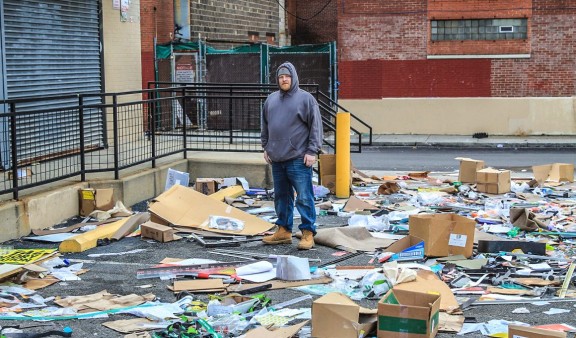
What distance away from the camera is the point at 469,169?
1450 cm

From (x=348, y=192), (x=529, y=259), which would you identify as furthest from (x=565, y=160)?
(x=529, y=259)

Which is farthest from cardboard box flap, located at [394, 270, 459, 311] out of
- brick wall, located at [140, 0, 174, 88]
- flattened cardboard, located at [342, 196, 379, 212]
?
brick wall, located at [140, 0, 174, 88]

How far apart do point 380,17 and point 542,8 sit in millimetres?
4791

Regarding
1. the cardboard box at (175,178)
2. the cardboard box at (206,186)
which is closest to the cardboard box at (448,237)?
the cardboard box at (206,186)

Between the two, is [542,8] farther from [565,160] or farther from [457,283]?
[457,283]

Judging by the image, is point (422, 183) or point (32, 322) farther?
point (422, 183)

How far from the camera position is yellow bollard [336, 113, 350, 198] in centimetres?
1310

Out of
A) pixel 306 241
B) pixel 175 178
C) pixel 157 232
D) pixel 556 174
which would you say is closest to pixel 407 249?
pixel 306 241

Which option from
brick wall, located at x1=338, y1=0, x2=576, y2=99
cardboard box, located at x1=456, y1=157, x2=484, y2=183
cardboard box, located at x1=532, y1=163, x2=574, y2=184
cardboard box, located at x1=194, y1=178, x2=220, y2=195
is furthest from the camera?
brick wall, located at x1=338, y1=0, x2=576, y2=99

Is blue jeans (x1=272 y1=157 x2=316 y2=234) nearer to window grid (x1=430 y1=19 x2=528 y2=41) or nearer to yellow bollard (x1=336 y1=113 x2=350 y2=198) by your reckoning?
yellow bollard (x1=336 y1=113 x2=350 y2=198)

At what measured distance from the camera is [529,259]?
8867mm

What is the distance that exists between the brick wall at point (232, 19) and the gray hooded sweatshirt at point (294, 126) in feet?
54.8

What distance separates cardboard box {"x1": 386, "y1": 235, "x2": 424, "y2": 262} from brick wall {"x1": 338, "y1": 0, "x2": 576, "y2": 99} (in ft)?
56.9

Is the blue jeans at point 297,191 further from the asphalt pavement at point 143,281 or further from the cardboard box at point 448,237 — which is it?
the cardboard box at point 448,237
